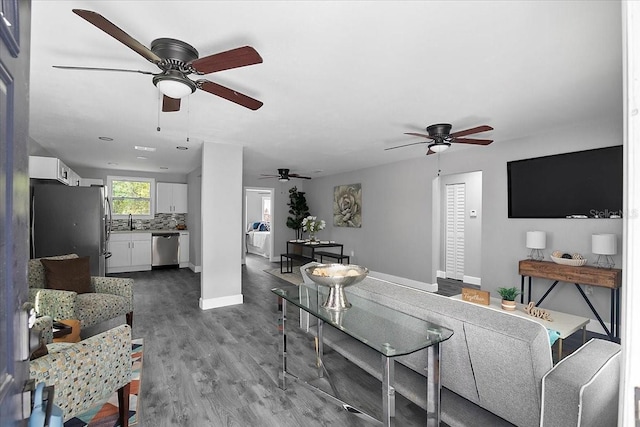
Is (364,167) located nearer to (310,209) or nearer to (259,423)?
(310,209)

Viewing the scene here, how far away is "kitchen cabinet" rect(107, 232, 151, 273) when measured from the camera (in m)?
6.67

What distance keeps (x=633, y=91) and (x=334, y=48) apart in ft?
5.35

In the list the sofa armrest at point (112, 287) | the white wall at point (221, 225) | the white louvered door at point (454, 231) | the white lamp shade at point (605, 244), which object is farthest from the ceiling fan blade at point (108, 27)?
the white louvered door at point (454, 231)

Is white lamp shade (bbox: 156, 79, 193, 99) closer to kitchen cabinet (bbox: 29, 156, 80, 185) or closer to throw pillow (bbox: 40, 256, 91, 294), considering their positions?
throw pillow (bbox: 40, 256, 91, 294)

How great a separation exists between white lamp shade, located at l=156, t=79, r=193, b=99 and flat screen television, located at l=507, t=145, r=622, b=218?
4.30 meters

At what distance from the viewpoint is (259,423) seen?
2.00 m

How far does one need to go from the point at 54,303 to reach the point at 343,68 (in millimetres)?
3111

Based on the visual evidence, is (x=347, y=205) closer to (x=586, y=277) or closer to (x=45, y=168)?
(x=586, y=277)

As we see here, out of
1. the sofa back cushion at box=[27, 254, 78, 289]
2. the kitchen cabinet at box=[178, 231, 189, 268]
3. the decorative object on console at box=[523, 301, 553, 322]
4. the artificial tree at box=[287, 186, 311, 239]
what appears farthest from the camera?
the artificial tree at box=[287, 186, 311, 239]

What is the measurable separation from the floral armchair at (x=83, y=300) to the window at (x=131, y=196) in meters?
4.43

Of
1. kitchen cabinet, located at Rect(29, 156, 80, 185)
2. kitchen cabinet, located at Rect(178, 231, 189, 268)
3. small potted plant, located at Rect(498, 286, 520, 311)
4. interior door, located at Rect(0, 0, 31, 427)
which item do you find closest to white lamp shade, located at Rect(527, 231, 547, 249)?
small potted plant, located at Rect(498, 286, 520, 311)

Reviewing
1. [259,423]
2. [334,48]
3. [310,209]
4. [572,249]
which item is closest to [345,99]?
[334,48]

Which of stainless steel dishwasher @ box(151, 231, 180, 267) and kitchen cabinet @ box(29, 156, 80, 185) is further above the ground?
kitchen cabinet @ box(29, 156, 80, 185)

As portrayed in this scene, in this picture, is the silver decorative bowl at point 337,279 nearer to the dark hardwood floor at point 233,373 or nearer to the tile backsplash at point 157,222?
the dark hardwood floor at point 233,373
